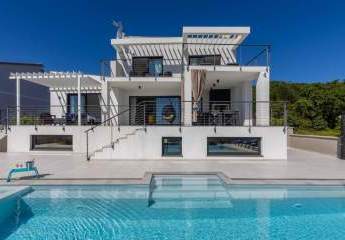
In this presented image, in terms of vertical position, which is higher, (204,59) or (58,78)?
(204,59)

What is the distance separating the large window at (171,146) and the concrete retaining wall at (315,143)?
8.34m

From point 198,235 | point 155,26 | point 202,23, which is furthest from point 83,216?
point 155,26

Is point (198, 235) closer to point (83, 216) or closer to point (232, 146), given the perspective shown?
point (83, 216)

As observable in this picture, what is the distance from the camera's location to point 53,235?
5320 millimetres

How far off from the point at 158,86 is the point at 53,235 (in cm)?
1312

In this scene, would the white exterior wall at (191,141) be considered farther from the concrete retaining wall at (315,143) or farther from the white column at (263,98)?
the concrete retaining wall at (315,143)

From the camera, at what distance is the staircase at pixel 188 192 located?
7.14 metres

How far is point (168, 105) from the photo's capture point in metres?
19.9

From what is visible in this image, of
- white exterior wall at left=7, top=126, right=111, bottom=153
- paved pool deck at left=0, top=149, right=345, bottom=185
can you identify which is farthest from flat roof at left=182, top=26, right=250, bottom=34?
white exterior wall at left=7, top=126, right=111, bottom=153

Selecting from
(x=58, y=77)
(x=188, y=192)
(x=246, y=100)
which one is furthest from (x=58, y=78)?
(x=188, y=192)

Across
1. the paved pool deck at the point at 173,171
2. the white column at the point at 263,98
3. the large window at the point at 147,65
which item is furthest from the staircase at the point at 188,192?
the large window at the point at 147,65

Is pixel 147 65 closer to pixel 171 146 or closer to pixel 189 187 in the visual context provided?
pixel 171 146

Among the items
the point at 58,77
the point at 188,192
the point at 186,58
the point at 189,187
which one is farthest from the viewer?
the point at 186,58

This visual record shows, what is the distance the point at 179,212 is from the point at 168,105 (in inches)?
540
